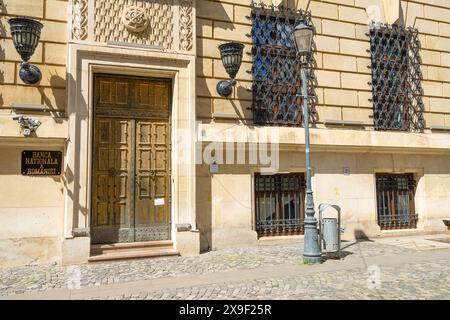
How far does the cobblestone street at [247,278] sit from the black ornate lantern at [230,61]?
177 inches

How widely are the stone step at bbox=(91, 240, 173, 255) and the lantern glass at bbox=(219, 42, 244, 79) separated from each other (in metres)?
4.97

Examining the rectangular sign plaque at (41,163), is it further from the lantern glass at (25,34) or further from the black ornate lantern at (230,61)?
the black ornate lantern at (230,61)

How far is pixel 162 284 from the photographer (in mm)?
7148

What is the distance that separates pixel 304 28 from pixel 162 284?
6.57 metres

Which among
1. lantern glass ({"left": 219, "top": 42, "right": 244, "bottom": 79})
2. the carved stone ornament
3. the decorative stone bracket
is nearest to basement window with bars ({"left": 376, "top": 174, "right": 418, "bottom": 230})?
lantern glass ({"left": 219, "top": 42, "right": 244, "bottom": 79})

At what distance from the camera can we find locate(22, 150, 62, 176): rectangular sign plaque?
29.8 feet

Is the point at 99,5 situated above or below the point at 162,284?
above

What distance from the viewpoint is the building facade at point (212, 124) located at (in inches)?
361

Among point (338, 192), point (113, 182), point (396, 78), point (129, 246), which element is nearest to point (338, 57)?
point (396, 78)

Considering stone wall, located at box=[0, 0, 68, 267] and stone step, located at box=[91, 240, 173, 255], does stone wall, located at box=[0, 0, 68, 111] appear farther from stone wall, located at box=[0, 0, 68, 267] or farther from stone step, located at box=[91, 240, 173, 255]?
stone step, located at box=[91, 240, 173, 255]

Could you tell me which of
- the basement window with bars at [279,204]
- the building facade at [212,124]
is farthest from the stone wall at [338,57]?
the basement window with bars at [279,204]
